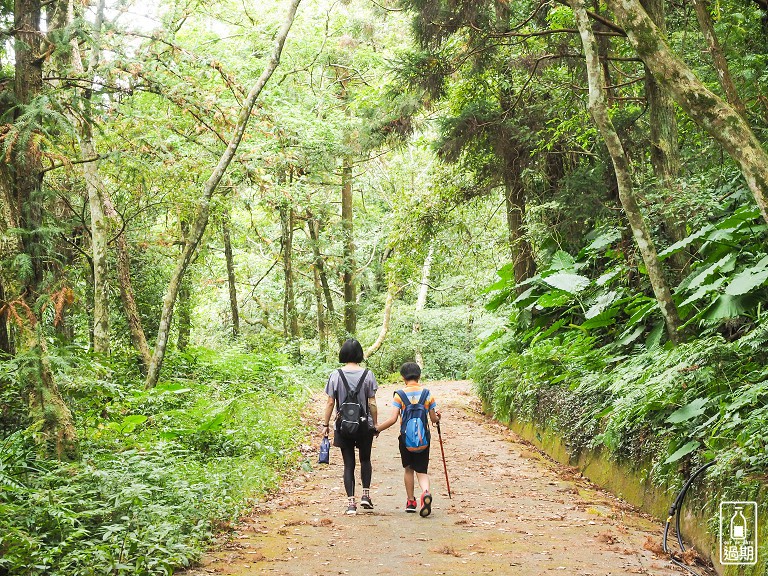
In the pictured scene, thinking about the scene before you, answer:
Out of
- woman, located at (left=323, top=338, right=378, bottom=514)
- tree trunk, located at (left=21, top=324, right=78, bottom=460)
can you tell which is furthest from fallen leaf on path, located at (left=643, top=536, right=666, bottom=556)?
tree trunk, located at (left=21, top=324, right=78, bottom=460)

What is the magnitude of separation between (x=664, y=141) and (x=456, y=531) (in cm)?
564

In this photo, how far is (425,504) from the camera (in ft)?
22.8

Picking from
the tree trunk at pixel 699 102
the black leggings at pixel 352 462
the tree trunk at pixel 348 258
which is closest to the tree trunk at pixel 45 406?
the black leggings at pixel 352 462

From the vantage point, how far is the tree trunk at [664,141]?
8.88 metres

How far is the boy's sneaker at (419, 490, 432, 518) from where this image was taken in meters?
6.92

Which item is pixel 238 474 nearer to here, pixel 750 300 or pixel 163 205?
pixel 750 300

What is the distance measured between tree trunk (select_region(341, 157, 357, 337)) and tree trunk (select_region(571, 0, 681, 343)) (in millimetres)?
14579

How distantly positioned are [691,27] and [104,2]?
982cm

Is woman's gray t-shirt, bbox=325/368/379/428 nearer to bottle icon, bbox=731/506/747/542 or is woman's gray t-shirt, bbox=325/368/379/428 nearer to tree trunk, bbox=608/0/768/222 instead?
bottle icon, bbox=731/506/747/542

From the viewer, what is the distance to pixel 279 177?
2112cm

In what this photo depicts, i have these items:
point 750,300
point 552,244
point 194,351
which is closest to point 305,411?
point 194,351

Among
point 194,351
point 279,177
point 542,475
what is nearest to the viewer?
point 542,475

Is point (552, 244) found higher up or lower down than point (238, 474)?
higher up

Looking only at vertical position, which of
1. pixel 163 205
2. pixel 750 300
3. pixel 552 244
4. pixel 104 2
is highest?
pixel 104 2
